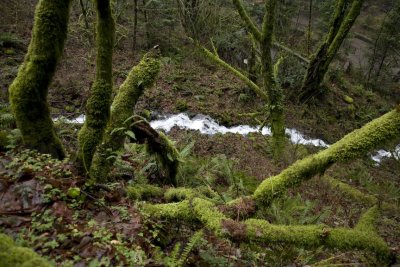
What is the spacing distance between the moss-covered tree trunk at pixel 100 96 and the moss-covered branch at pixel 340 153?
1.93 meters

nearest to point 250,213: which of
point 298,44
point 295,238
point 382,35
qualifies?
point 295,238

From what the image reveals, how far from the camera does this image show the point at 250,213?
11.3 feet

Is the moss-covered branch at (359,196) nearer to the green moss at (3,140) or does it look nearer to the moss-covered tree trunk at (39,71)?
the moss-covered tree trunk at (39,71)

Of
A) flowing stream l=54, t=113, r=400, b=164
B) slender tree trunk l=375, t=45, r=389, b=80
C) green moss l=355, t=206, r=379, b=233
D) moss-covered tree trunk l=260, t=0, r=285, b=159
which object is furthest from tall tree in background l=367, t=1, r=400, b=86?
green moss l=355, t=206, r=379, b=233

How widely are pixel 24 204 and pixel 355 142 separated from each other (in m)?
3.28

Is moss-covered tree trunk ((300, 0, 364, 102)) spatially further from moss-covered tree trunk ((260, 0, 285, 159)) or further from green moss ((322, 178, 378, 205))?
green moss ((322, 178, 378, 205))

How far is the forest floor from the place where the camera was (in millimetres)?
2832

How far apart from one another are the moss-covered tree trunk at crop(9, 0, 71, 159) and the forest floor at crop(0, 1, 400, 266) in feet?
1.09

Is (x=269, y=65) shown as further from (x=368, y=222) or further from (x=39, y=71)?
(x=39, y=71)

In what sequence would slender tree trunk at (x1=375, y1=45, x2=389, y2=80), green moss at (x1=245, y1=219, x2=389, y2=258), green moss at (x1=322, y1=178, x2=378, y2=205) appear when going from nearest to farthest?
1. green moss at (x1=245, y1=219, x2=389, y2=258)
2. green moss at (x1=322, y1=178, x2=378, y2=205)
3. slender tree trunk at (x1=375, y1=45, x2=389, y2=80)

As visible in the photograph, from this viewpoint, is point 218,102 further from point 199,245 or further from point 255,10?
point 199,245

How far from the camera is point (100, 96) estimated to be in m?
3.62

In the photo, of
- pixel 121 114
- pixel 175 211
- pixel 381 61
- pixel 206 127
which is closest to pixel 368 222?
pixel 175 211

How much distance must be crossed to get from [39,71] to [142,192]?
197cm
